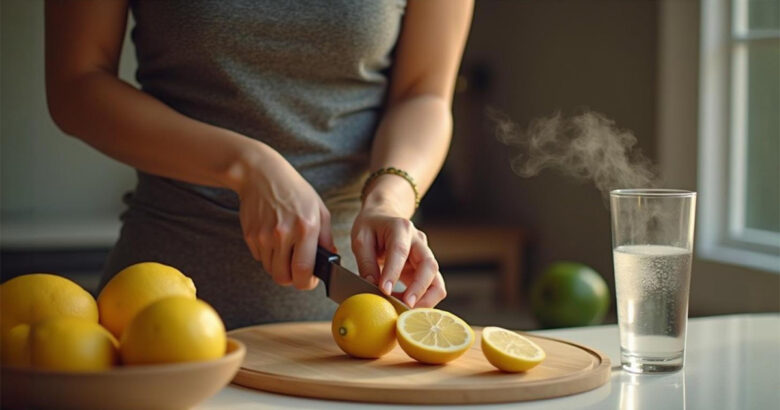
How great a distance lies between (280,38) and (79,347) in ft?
2.48

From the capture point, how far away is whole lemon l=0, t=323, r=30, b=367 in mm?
780

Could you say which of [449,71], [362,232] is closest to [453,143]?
[449,71]

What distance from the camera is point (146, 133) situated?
133 cm

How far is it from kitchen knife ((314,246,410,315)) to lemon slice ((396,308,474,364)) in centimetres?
9

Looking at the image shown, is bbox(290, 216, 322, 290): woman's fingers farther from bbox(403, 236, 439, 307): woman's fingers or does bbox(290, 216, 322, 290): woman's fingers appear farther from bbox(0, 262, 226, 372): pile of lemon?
bbox(0, 262, 226, 372): pile of lemon

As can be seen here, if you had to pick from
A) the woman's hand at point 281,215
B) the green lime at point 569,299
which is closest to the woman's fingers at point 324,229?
the woman's hand at point 281,215

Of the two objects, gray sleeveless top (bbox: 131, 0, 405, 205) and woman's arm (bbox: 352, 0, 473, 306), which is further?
gray sleeveless top (bbox: 131, 0, 405, 205)

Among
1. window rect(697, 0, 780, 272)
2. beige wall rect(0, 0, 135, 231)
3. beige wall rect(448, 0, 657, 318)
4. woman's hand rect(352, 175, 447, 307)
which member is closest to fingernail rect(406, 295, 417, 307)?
woman's hand rect(352, 175, 447, 307)

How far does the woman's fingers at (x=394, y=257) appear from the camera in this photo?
3.76 ft

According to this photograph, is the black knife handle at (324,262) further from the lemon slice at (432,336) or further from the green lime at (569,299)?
the green lime at (569,299)

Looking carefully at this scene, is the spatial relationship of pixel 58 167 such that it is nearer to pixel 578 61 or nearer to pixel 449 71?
pixel 578 61

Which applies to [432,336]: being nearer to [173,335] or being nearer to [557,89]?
[173,335]

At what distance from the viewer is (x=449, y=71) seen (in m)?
1.55

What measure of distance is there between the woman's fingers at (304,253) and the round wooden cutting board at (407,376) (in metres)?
0.08
